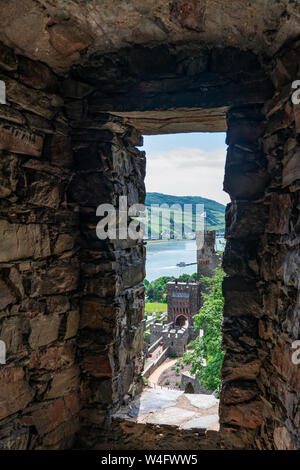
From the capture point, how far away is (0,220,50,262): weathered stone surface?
1803mm

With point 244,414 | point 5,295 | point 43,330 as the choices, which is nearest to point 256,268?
point 244,414

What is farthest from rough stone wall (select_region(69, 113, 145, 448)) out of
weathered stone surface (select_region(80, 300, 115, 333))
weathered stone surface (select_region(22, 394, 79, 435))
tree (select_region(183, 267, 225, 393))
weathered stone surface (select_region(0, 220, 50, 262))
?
tree (select_region(183, 267, 225, 393))

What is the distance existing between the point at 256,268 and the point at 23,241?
1467 mm

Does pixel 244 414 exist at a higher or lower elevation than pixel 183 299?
higher

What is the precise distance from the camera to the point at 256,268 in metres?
2.08

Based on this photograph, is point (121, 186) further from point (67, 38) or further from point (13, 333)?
point (13, 333)

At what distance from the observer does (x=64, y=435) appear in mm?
2209

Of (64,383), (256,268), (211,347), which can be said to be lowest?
(211,347)

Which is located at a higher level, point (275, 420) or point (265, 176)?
point (265, 176)

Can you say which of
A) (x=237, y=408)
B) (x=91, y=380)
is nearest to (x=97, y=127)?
(x=91, y=380)

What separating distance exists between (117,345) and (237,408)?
2.96ft

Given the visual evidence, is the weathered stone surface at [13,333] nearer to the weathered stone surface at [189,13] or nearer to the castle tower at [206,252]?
the weathered stone surface at [189,13]

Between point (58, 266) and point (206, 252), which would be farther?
point (206, 252)

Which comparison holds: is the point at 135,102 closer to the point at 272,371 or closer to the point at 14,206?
the point at 14,206
